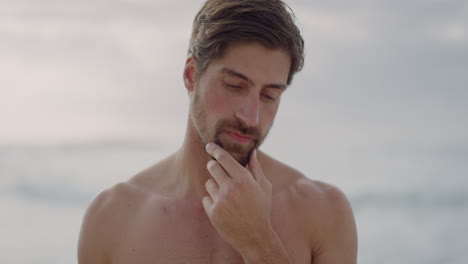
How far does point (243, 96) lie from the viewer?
288cm

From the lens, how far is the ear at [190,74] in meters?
3.22

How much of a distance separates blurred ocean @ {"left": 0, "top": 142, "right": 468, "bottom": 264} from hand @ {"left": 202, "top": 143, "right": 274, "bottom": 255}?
572 cm

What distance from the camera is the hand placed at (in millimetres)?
2773

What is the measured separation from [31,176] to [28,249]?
5.10 m

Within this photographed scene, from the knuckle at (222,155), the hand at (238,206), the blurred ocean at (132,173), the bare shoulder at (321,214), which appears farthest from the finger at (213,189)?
the blurred ocean at (132,173)

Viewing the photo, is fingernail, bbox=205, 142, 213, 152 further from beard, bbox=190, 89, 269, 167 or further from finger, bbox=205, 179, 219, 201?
finger, bbox=205, 179, 219, 201

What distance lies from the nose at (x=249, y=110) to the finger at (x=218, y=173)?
22 cm

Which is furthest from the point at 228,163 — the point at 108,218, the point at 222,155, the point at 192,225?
the point at 108,218

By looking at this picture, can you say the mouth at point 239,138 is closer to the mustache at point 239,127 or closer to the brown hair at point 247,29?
the mustache at point 239,127

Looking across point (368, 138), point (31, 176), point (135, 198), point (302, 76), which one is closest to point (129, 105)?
point (31, 176)

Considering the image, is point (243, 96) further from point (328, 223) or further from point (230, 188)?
point (328, 223)

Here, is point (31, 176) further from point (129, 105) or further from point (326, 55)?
point (326, 55)

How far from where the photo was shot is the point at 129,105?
15.0 meters

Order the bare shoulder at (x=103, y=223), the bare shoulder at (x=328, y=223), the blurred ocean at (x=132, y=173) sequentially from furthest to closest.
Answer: the blurred ocean at (x=132, y=173) → the bare shoulder at (x=103, y=223) → the bare shoulder at (x=328, y=223)
